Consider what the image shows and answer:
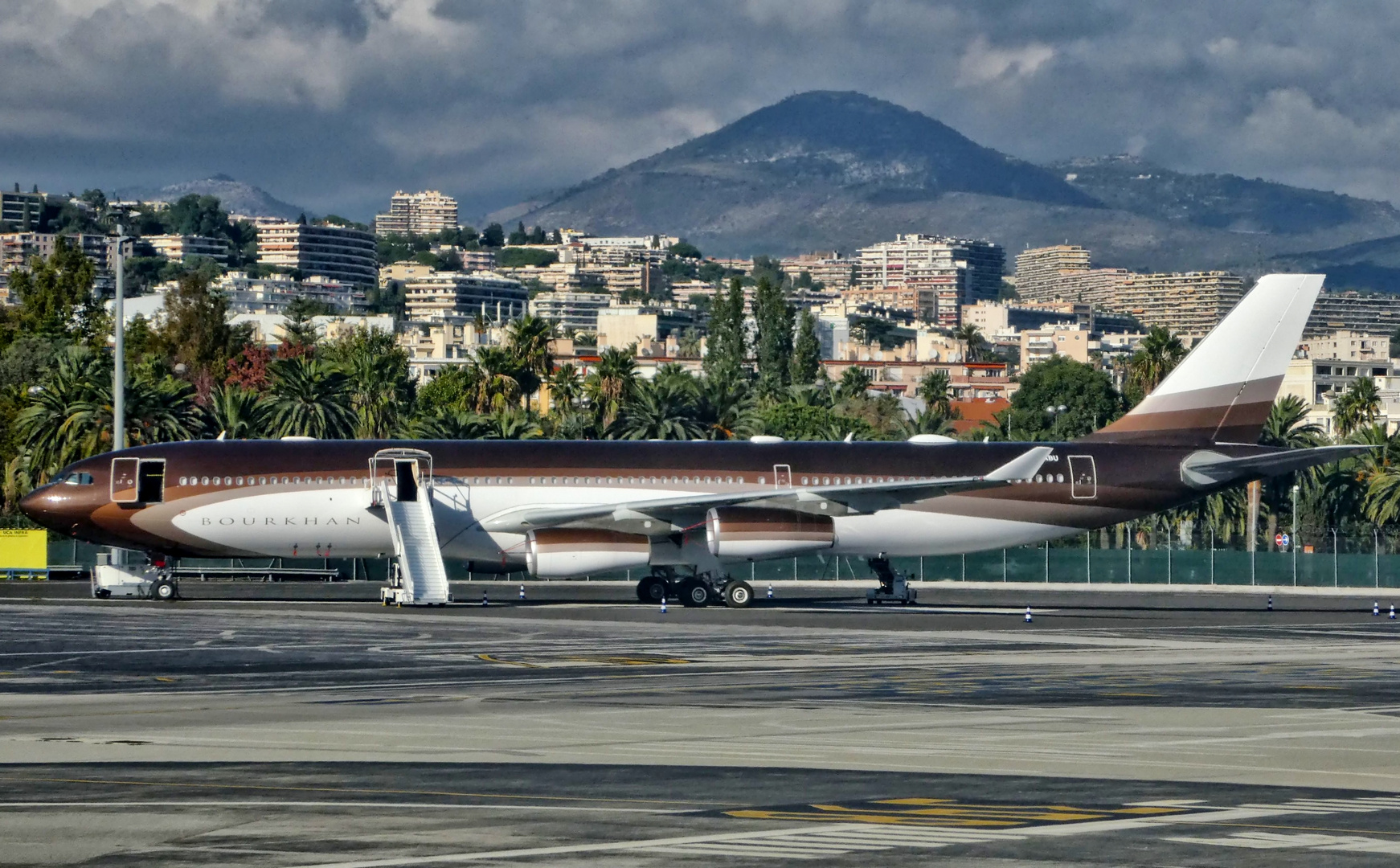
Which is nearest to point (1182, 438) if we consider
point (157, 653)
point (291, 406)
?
point (157, 653)

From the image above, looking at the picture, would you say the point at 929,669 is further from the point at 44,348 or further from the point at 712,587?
the point at 44,348

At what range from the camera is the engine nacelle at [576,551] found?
156 feet

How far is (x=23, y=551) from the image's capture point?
225 ft

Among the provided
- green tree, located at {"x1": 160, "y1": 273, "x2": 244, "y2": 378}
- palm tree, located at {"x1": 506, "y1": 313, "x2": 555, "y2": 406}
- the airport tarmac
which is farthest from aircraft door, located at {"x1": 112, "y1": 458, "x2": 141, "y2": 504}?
green tree, located at {"x1": 160, "y1": 273, "x2": 244, "y2": 378}

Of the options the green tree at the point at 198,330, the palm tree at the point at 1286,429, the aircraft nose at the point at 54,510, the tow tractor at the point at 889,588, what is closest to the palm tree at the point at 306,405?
the aircraft nose at the point at 54,510

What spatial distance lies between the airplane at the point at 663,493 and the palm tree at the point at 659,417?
45082 millimetres

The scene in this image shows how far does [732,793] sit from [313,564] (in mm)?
57853

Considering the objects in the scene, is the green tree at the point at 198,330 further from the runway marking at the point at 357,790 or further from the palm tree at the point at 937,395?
the runway marking at the point at 357,790

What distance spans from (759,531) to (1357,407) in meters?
98.9

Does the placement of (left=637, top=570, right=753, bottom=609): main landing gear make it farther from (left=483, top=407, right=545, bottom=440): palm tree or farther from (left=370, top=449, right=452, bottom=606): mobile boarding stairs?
(left=483, top=407, right=545, bottom=440): palm tree

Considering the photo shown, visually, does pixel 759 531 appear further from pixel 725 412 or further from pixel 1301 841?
pixel 725 412

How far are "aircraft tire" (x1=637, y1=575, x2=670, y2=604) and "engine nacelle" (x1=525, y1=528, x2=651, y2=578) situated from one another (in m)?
2.90

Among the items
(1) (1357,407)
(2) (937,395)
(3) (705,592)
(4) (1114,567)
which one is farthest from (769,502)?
(2) (937,395)

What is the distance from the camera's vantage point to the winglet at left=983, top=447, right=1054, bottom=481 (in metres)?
46.3
